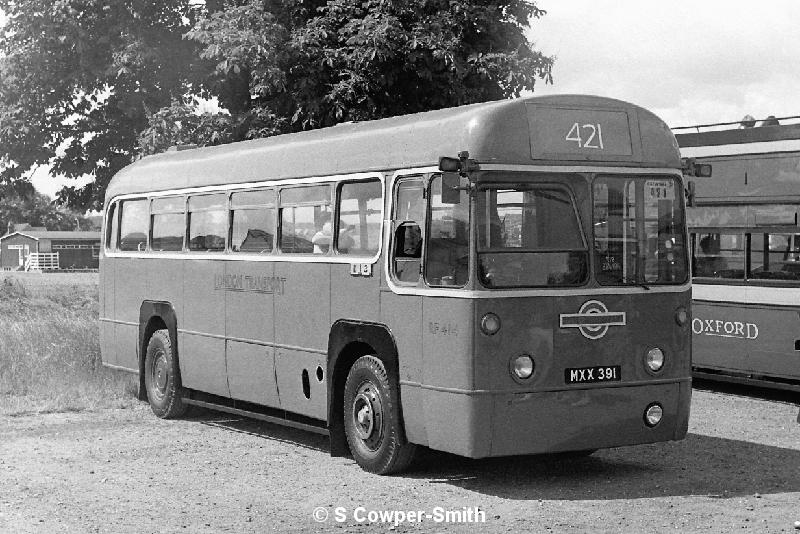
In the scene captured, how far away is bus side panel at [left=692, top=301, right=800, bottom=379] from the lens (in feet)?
52.5

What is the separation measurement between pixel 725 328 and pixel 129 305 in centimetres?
728

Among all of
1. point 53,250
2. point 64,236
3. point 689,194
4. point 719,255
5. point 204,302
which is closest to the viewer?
point 689,194

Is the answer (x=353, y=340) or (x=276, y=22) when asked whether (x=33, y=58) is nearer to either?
(x=276, y=22)

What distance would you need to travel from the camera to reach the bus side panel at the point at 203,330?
45.5 feet

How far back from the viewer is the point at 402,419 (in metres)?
10.8

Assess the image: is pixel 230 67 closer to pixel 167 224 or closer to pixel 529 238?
pixel 167 224

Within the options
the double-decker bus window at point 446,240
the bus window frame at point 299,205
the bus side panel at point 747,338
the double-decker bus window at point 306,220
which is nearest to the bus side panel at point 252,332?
the bus window frame at point 299,205

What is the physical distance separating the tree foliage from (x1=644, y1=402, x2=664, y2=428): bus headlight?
44.0 ft

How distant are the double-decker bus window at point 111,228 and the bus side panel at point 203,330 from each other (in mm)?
2391

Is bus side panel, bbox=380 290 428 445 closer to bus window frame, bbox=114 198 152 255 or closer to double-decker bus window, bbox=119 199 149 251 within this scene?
bus window frame, bbox=114 198 152 255

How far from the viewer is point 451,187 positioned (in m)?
9.99

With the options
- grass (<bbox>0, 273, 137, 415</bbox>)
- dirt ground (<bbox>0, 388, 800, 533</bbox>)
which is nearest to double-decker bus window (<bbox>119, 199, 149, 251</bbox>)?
grass (<bbox>0, 273, 137, 415</bbox>)

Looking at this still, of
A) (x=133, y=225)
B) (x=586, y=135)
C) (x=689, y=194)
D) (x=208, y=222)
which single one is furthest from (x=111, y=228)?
(x=586, y=135)

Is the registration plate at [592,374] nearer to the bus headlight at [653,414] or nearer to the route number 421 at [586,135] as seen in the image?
the bus headlight at [653,414]
